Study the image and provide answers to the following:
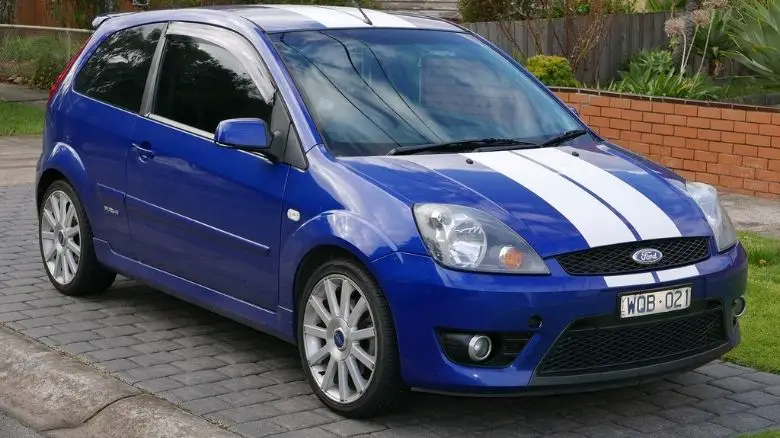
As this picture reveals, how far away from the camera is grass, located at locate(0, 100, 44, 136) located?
15.2m

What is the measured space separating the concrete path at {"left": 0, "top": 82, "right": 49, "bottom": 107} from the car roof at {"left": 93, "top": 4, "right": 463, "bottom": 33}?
11.5 m

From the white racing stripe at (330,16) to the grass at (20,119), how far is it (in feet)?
29.4

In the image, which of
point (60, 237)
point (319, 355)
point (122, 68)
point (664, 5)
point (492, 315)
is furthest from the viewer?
point (664, 5)

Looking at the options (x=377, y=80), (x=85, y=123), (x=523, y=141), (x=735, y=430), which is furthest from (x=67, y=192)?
(x=735, y=430)

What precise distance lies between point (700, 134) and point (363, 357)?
20.8 ft

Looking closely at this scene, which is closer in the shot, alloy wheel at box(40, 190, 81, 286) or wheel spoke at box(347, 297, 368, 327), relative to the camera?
wheel spoke at box(347, 297, 368, 327)

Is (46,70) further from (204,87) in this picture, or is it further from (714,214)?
(714,214)

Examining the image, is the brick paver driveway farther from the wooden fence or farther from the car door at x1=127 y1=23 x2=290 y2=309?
the wooden fence

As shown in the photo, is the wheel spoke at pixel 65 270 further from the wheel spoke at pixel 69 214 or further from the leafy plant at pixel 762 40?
the leafy plant at pixel 762 40

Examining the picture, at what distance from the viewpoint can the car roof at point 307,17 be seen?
651 cm

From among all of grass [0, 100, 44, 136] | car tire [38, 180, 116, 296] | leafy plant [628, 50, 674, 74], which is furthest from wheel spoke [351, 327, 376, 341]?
grass [0, 100, 44, 136]

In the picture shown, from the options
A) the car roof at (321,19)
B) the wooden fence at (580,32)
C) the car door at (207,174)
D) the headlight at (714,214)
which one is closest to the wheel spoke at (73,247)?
the car door at (207,174)

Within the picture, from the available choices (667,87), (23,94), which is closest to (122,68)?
(667,87)

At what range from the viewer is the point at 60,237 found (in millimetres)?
7598
